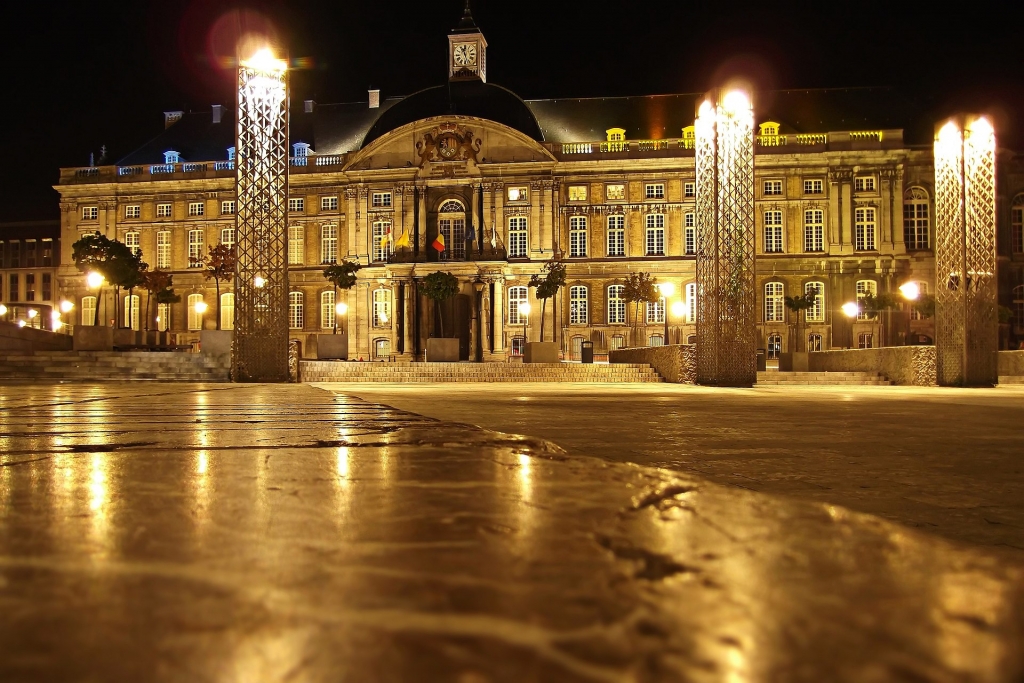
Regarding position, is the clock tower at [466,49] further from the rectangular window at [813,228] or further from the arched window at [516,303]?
the rectangular window at [813,228]

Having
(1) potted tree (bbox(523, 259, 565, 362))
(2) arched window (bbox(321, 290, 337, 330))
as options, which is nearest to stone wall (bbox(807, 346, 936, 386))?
(1) potted tree (bbox(523, 259, 565, 362))

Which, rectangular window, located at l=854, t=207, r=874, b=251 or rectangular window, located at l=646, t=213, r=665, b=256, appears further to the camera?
rectangular window, located at l=646, t=213, r=665, b=256

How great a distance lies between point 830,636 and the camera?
78 centimetres

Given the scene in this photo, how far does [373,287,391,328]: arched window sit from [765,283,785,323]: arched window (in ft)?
76.3

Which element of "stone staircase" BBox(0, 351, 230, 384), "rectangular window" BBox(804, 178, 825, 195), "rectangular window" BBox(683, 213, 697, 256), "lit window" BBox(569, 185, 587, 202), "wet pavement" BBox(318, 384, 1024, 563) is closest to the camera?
"wet pavement" BBox(318, 384, 1024, 563)

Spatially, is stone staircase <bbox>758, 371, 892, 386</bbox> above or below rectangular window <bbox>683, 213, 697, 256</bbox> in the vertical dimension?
below

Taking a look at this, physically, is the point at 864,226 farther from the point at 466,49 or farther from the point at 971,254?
the point at 971,254

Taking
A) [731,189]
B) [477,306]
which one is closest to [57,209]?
[477,306]

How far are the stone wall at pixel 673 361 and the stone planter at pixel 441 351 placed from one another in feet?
24.9

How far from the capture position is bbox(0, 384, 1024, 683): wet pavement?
0.72 m

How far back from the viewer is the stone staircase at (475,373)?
23.8 meters

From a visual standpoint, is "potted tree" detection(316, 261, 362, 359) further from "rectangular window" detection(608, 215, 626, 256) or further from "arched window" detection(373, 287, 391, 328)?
"rectangular window" detection(608, 215, 626, 256)

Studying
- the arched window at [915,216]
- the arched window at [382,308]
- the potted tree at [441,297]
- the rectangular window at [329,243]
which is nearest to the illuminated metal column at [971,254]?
the potted tree at [441,297]

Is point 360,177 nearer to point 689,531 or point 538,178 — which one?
point 538,178
